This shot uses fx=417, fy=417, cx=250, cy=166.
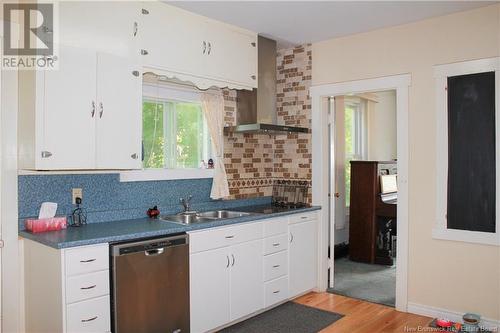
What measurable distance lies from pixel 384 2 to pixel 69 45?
2.33 m

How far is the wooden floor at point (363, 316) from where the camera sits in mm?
3416

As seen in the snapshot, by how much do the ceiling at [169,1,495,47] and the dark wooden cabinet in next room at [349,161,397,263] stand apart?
6.63ft

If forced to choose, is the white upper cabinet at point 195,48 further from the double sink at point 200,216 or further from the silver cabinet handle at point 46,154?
the double sink at point 200,216

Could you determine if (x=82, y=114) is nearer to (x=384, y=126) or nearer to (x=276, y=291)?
(x=276, y=291)

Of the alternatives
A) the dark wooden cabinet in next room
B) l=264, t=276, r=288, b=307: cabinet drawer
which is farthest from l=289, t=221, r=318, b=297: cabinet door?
the dark wooden cabinet in next room

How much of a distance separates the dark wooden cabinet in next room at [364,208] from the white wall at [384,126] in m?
1.03

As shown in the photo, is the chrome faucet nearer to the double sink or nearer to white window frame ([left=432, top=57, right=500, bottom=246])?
the double sink

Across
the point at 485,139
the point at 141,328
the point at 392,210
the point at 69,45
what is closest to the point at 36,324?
the point at 141,328

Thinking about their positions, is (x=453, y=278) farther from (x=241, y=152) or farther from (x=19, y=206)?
(x=19, y=206)

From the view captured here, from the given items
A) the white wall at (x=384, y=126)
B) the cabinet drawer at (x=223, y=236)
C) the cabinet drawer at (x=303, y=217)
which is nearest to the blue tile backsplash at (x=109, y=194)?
the cabinet drawer at (x=223, y=236)

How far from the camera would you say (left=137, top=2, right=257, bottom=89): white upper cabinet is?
10.5 ft

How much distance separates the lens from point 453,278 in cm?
355

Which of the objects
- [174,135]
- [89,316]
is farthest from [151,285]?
[174,135]

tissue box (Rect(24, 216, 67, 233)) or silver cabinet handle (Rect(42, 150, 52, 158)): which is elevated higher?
silver cabinet handle (Rect(42, 150, 52, 158))
